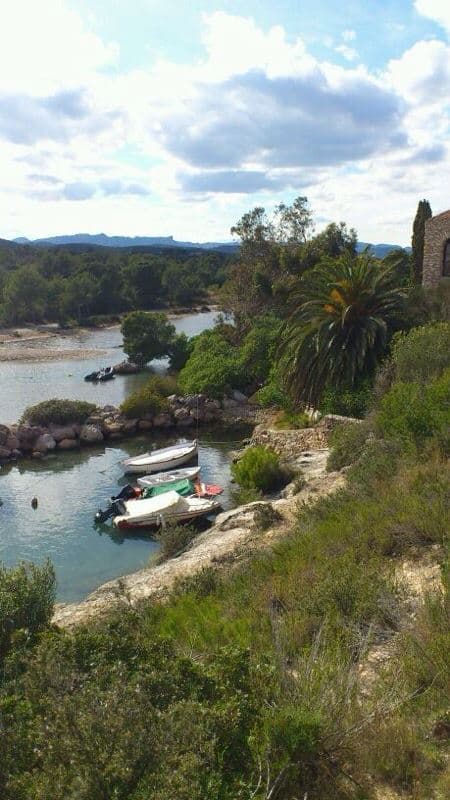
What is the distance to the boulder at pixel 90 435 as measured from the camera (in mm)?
27547

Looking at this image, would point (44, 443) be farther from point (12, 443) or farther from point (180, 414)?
point (180, 414)

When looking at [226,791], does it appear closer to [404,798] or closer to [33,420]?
[404,798]

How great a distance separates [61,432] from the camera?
27547 millimetres

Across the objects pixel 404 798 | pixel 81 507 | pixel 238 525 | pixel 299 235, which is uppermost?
pixel 299 235

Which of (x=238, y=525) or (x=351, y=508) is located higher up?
(x=351, y=508)

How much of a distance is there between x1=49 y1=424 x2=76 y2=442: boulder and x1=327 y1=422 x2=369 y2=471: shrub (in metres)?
14.6

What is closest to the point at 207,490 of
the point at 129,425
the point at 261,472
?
the point at 261,472

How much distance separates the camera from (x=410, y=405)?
41.9 ft

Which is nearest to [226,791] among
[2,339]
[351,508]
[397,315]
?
[351,508]

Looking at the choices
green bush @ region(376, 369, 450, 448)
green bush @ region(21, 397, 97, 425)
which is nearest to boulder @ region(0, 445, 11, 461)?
green bush @ region(21, 397, 97, 425)

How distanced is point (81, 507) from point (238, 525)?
26.0 ft

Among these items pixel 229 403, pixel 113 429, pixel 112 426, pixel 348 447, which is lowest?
pixel 113 429

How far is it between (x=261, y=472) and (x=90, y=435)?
11.3m

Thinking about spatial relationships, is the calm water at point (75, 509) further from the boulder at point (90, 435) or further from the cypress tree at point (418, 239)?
the cypress tree at point (418, 239)
